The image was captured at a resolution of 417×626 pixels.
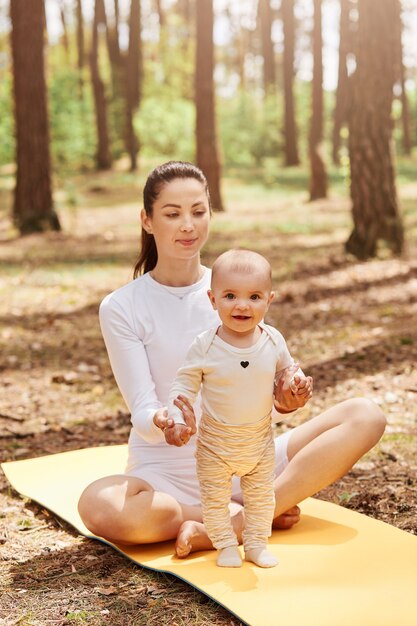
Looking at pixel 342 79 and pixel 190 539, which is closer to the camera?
pixel 190 539

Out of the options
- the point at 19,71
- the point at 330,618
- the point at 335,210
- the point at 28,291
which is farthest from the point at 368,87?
the point at 330,618

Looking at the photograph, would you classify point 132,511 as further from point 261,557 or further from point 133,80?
point 133,80

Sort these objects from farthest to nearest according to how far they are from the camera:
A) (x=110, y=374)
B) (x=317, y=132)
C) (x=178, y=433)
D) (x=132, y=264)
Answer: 1. (x=317, y=132)
2. (x=132, y=264)
3. (x=110, y=374)
4. (x=178, y=433)

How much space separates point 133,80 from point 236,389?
82.6 ft

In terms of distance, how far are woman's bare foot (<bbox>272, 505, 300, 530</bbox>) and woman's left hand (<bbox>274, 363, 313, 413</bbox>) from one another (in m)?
0.72

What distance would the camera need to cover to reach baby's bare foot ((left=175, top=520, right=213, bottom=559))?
2.98 metres

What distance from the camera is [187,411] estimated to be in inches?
103

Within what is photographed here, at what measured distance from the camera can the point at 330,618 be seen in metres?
2.48

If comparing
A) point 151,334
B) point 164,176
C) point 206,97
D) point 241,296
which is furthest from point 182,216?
point 206,97

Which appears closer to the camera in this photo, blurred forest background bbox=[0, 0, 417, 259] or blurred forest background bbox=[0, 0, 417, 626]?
blurred forest background bbox=[0, 0, 417, 626]

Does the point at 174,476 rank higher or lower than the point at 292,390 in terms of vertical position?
lower

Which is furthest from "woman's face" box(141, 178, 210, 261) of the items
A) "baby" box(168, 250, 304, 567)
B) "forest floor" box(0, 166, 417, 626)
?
"forest floor" box(0, 166, 417, 626)

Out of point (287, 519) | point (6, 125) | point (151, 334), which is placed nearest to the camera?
point (151, 334)

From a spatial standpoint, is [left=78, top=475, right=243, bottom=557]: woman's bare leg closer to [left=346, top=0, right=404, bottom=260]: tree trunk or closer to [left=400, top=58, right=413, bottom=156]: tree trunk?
[left=346, top=0, right=404, bottom=260]: tree trunk
